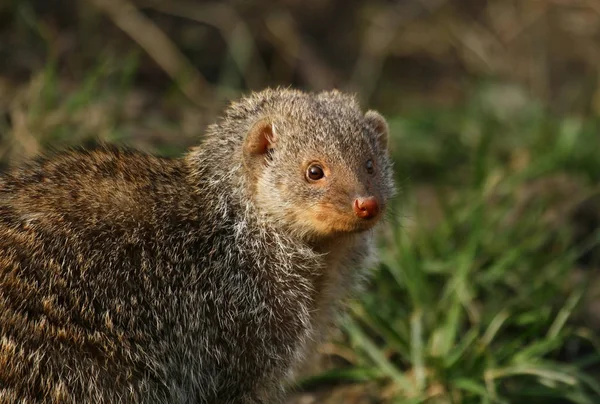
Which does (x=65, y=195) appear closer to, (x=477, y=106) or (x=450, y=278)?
(x=450, y=278)

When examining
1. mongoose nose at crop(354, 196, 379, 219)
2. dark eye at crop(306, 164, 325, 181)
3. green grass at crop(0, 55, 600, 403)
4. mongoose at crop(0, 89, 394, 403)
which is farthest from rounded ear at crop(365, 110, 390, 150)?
mongoose nose at crop(354, 196, 379, 219)

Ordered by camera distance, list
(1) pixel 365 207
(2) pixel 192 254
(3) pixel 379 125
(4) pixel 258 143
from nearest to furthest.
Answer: (1) pixel 365 207, (2) pixel 192 254, (4) pixel 258 143, (3) pixel 379 125

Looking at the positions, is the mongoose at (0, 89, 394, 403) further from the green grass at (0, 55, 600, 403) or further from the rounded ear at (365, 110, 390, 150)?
the green grass at (0, 55, 600, 403)

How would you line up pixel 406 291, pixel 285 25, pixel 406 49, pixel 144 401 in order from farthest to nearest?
pixel 406 49 → pixel 285 25 → pixel 406 291 → pixel 144 401

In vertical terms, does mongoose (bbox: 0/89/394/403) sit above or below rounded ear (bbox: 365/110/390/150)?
below

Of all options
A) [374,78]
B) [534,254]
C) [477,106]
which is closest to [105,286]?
[534,254]

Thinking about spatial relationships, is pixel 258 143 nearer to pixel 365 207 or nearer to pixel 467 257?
pixel 365 207

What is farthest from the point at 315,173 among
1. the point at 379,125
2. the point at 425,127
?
the point at 425,127
